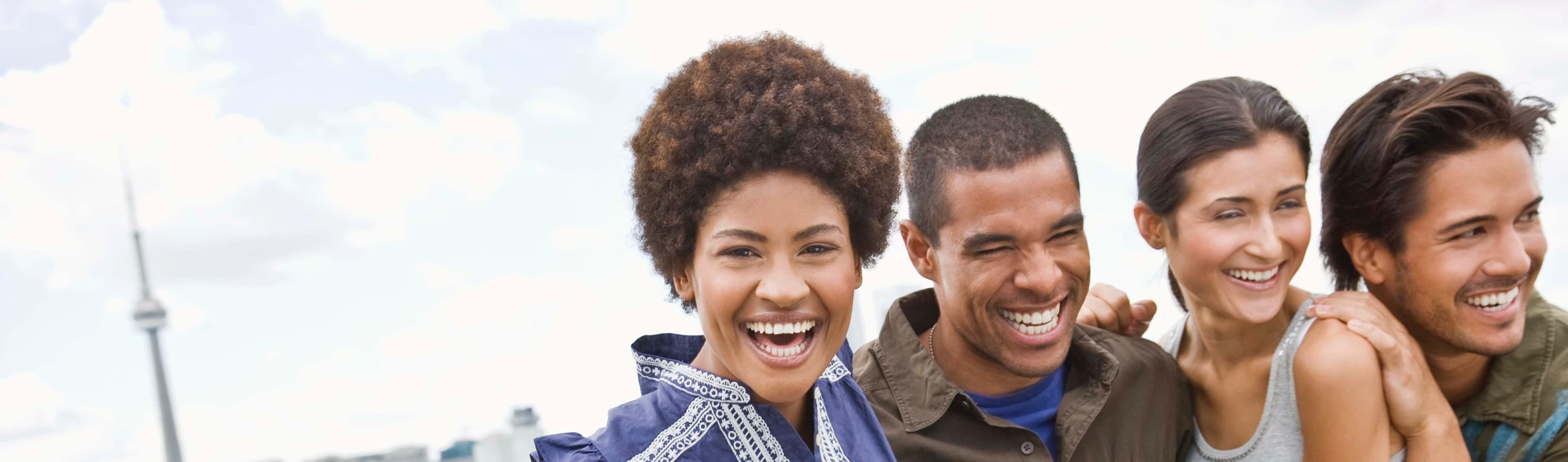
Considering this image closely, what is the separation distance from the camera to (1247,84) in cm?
456

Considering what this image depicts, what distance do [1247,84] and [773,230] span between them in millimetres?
2455

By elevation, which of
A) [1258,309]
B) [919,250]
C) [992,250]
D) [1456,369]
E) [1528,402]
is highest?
[919,250]

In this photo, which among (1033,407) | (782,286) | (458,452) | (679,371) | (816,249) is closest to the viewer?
(782,286)

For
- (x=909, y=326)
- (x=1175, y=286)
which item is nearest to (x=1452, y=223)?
(x=1175, y=286)

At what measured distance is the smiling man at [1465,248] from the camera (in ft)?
14.7

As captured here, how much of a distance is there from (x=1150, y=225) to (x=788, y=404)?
193 centimetres

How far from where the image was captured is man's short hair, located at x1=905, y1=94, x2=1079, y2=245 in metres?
4.55

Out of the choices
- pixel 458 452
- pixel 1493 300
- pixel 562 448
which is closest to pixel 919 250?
pixel 562 448

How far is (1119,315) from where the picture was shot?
5.29 metres

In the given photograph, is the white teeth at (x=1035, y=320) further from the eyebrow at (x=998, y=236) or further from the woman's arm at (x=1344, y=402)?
the woman's arm at (x=1344, y=402)

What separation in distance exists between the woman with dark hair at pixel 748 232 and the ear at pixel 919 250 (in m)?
1.25

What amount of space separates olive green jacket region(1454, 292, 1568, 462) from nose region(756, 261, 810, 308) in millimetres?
3228

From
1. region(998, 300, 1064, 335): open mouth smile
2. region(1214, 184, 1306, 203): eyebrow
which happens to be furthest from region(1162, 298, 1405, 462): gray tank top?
region(998, 300, 1064, 335): open mouth smile

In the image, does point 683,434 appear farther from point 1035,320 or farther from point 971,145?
point 971,145
